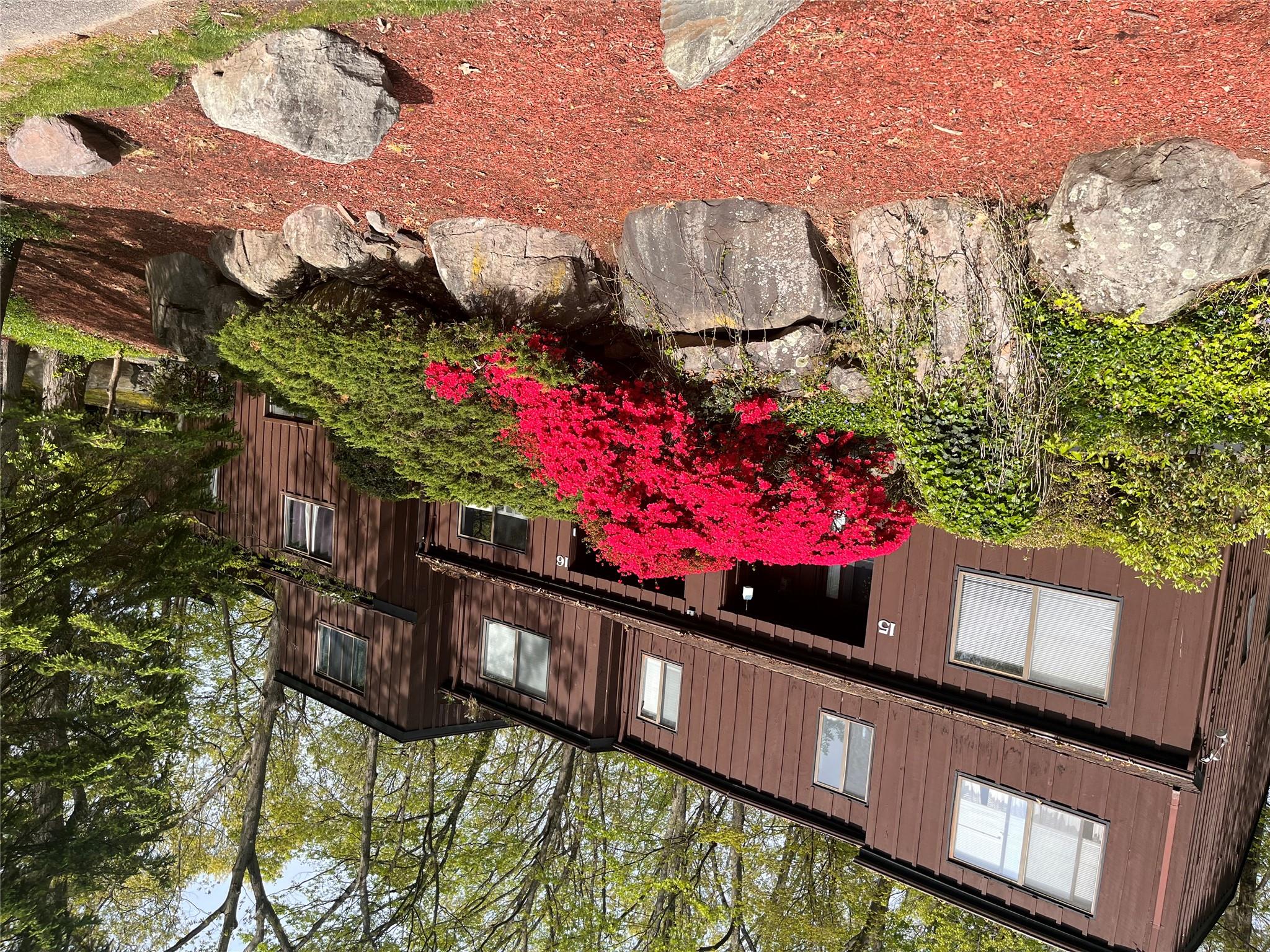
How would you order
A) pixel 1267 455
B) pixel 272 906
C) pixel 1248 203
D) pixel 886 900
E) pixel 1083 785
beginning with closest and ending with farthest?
pixel 1248 203 → pixel 1267 455 → pixel 1083 785 → pixel 886 900 → pixel 272 906

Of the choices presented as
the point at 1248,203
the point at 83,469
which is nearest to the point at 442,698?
the point at 83,469

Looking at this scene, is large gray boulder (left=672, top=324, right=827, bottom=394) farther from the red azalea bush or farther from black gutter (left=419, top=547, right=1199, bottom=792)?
black gutter (left=419, top=547, right=1199, bottom=792)

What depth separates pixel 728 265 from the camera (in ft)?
29.1

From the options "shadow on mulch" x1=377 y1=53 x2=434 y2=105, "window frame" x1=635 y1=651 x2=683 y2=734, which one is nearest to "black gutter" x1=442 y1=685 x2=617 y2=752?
"window frame" x1=635 y1=651 x2=683 y2=734

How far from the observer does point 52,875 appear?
Answer: 1092 cm

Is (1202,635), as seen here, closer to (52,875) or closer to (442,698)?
(442,698)

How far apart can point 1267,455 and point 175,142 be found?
11.9 m

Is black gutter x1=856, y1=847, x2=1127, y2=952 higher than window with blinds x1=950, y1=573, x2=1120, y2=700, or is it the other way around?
window with blinds x1=950, y1=573, x2=1120, y2=700

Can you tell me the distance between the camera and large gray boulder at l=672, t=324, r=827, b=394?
9109 mm

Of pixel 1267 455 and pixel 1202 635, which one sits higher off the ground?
pixel 1267 455

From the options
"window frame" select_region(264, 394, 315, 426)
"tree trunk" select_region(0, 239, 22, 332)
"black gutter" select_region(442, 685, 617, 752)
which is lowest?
"black gutter" select_region(442, 685, 617, 752)

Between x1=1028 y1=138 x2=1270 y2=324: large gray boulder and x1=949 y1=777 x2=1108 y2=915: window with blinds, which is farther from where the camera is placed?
x1=949 y1=777 x2=1108 y2=915: window with blinds

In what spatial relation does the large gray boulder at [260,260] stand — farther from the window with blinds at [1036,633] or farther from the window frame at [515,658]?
the window with blinds at [1036,633]

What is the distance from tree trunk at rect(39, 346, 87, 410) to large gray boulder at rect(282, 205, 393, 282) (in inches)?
381
